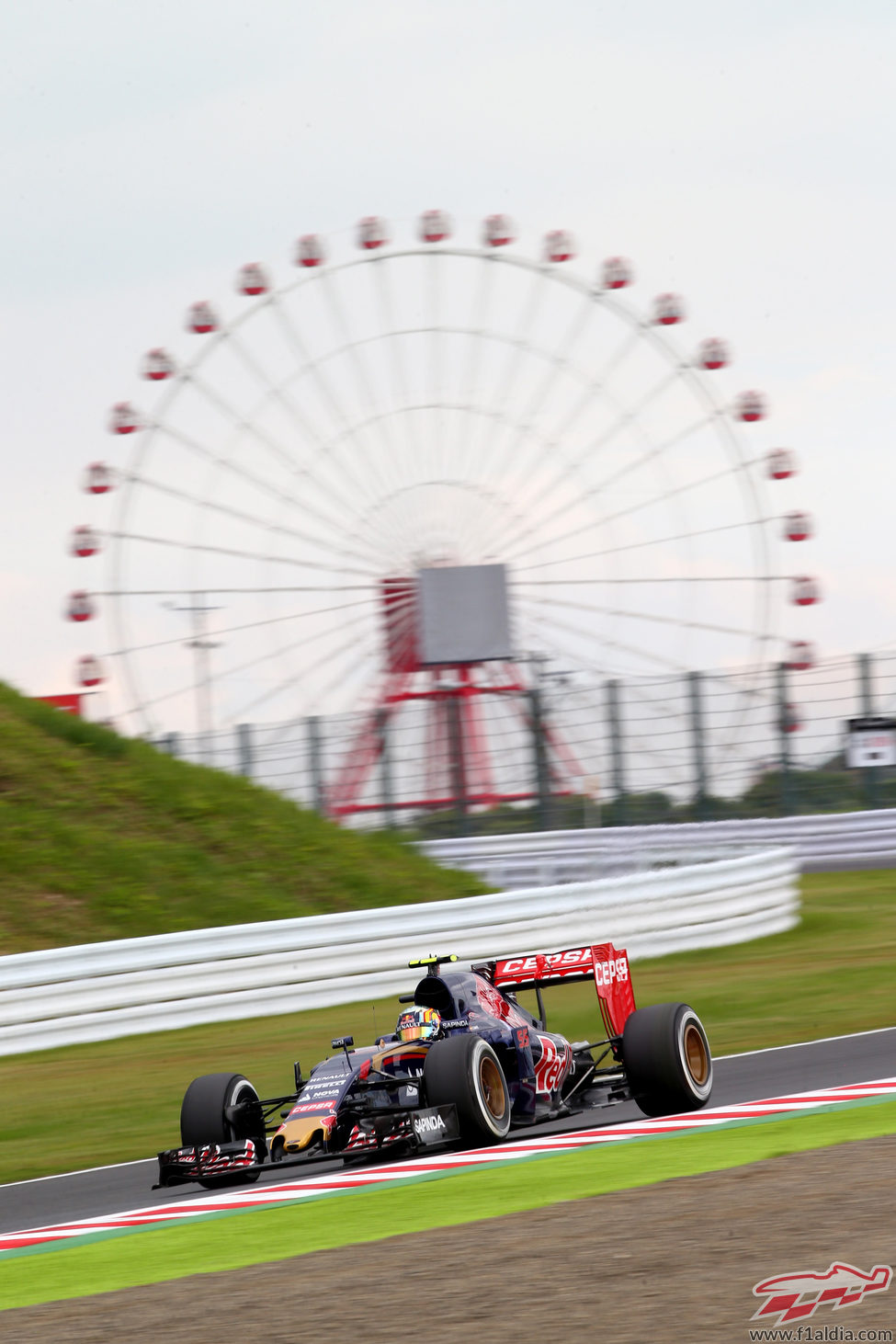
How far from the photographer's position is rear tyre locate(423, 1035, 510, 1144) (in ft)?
26.5

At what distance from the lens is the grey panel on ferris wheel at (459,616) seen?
27.2 metres

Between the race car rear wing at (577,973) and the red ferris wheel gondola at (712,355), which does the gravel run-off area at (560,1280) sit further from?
the red ferris wheel gondola at (712,355)

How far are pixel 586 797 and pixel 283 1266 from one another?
783 inches

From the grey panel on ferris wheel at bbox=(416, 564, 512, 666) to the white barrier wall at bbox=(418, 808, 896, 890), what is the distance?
305 cm

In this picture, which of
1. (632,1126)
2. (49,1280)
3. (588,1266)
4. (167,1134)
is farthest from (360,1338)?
(167,1134)

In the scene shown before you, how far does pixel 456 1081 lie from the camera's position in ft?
26.5

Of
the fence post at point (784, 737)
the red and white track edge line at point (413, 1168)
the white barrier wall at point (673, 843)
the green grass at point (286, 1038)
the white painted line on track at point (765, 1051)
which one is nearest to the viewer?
the red and white track edge line at point (413, 1168)

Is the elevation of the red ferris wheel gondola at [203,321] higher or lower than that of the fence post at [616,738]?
higher

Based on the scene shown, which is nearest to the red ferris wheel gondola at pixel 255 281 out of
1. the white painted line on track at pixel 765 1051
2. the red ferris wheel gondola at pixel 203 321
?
the red ferris wheel gondola at pixel 203 321

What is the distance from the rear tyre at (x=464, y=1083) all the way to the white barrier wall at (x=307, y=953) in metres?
6.17

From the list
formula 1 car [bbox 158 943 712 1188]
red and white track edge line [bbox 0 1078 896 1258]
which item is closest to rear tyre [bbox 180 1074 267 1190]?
formula 1 car [bbox 158 943 712 1188]

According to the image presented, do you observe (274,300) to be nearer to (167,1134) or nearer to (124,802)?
(124,802)

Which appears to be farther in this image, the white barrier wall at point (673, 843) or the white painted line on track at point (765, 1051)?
the white barrier wall at point (673, 843)

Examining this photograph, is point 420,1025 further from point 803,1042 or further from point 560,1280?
point 803,1042
